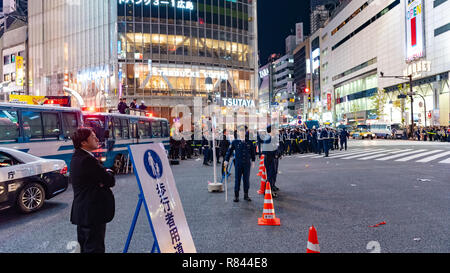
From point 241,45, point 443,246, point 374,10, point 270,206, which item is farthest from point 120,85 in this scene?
point 374,10

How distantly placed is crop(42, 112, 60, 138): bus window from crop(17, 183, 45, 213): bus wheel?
4.15 metres

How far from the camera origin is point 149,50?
42.4m

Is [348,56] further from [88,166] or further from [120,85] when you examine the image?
[88,166]

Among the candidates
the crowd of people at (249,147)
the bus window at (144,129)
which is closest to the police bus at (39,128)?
the bus window at (144,129)

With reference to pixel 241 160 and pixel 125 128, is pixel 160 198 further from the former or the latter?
pixel 125 128

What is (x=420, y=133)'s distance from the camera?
151 ft

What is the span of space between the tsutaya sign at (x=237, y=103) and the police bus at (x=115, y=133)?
28.1 metres

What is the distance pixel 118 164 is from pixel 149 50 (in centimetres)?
3034

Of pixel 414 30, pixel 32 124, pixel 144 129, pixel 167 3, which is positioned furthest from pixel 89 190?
pixel 414 30

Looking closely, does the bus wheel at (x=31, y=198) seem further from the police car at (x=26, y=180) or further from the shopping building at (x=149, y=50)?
the shopping building at (x=149, y=50)

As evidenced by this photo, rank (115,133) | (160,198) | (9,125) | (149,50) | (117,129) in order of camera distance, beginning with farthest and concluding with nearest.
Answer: (149,50)
(117,129)
(115,133)
(9,125)
(160,198)

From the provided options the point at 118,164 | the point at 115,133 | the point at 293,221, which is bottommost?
the point at 293,221

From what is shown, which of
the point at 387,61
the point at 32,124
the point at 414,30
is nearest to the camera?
the point at 32,124

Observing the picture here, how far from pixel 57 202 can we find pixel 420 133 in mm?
48815
